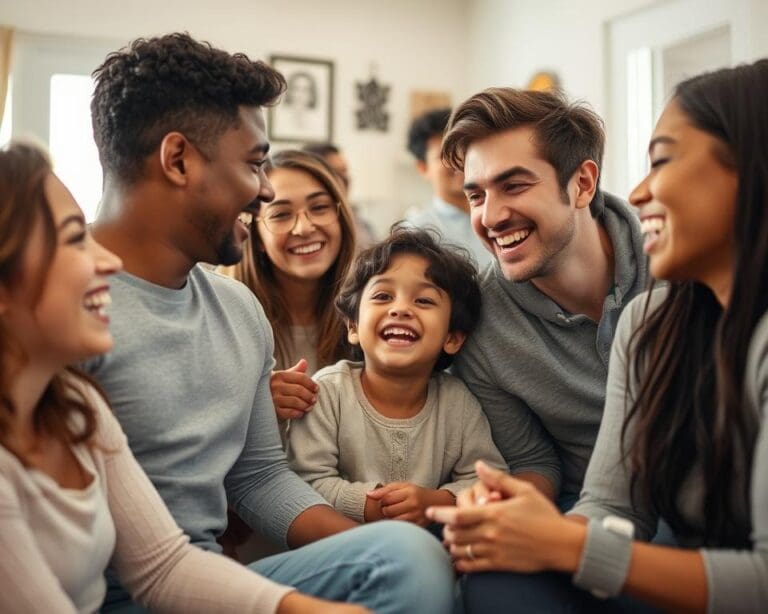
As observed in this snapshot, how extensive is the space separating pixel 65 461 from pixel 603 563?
0.72 meters

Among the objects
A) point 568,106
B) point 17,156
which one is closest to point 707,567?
point 17,156

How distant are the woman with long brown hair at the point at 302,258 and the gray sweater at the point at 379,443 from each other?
367mm

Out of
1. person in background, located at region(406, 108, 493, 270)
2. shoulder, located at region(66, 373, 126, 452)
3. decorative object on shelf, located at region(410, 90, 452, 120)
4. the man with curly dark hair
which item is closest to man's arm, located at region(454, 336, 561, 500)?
the man with curly dark hair

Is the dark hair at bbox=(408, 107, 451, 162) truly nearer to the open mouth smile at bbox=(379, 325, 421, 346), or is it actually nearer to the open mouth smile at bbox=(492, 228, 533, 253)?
the open mouth smile at bbox=(492, 228, 533, 253)

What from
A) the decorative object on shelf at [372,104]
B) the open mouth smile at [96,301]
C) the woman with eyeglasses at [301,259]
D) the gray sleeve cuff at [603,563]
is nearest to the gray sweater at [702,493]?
the gray sleeve cuff at [603,563]

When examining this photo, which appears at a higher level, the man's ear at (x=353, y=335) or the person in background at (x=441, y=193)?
the person in background at (x=441, y=193)

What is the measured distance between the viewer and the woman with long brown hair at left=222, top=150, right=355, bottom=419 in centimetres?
219

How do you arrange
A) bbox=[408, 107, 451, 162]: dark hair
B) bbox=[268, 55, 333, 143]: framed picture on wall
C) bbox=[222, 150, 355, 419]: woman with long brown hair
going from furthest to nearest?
bbox=[268, 55, 333, 143]: framed picture on wall
bbox=[408, 107, 451, 162]: dark hair
bbox=[222, 150, 355, 419]: woman with long brown hair

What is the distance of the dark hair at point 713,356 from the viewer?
3.83 feet

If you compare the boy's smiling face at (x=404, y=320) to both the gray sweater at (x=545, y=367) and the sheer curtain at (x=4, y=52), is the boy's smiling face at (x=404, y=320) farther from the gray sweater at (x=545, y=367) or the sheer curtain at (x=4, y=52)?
the sheer curtain at (x=4, y=52)

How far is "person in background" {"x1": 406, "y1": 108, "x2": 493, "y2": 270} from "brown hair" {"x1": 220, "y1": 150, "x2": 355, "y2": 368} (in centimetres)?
88

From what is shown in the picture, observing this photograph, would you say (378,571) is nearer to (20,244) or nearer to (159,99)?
(20,244)

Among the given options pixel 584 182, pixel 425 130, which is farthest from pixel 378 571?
pixel 425 130

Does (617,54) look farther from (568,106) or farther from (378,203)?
(568,106)
